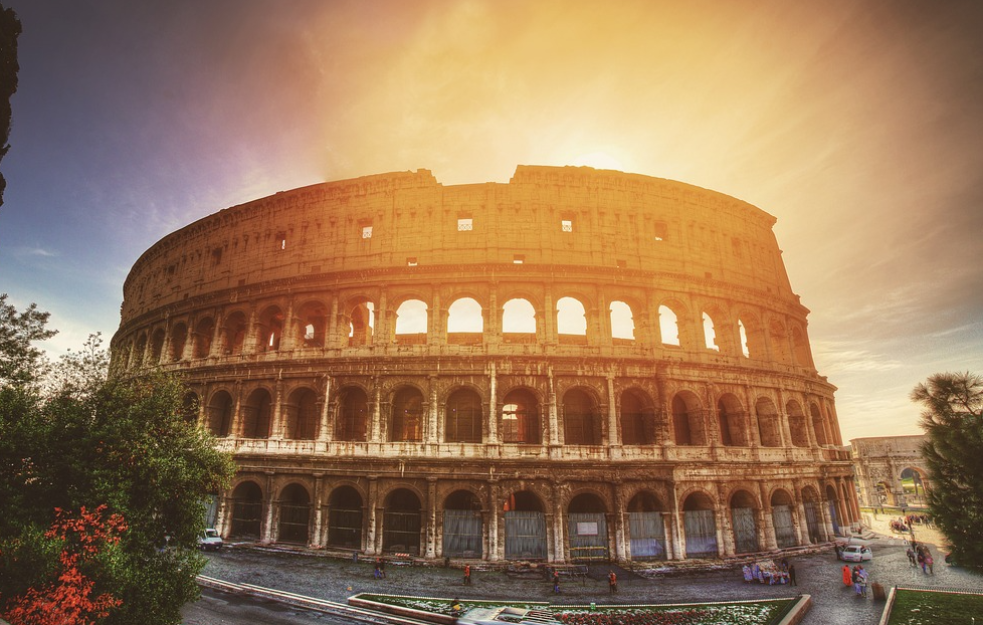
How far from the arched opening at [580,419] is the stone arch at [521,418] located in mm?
1420

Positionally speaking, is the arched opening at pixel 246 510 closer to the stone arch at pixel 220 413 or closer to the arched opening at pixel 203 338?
the stone arch at pixel 220 413

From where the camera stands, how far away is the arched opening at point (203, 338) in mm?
27656

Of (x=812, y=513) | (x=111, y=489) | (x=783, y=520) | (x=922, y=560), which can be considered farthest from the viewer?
(x=812, y=513)

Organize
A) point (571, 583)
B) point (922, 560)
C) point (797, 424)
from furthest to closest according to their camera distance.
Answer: point (797, 424), point (922, 560), point (571, 583)

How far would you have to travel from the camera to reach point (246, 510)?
23.5 m

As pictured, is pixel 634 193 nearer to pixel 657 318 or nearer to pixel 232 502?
pixel 657 318

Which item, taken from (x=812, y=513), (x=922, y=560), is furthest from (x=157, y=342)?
(x=922, y=560)

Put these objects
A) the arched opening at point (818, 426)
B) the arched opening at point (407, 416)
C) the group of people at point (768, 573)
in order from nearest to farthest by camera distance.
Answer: the group of people at point (768, 573)
the arched opening at point (407, 416)
the arched opening at point (818, 426)

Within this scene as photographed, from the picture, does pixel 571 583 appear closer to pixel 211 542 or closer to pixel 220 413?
pixel 211 542

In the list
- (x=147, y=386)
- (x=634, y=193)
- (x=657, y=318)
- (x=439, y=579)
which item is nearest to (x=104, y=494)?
(x=147, y=386)

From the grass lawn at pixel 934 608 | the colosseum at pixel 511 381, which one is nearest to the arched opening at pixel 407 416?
the colosseum at pixel 511 381

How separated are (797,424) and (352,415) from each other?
25.2 m

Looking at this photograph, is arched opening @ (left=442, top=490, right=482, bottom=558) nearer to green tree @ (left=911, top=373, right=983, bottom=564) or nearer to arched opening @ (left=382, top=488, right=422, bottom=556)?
arched opening @ (left=382, top=488, right=422, bottom=556)

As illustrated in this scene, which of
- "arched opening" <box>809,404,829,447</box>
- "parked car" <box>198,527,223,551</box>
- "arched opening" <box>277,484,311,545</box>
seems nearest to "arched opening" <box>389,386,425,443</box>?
"arched opening" <box>277,484,311,545</box>
